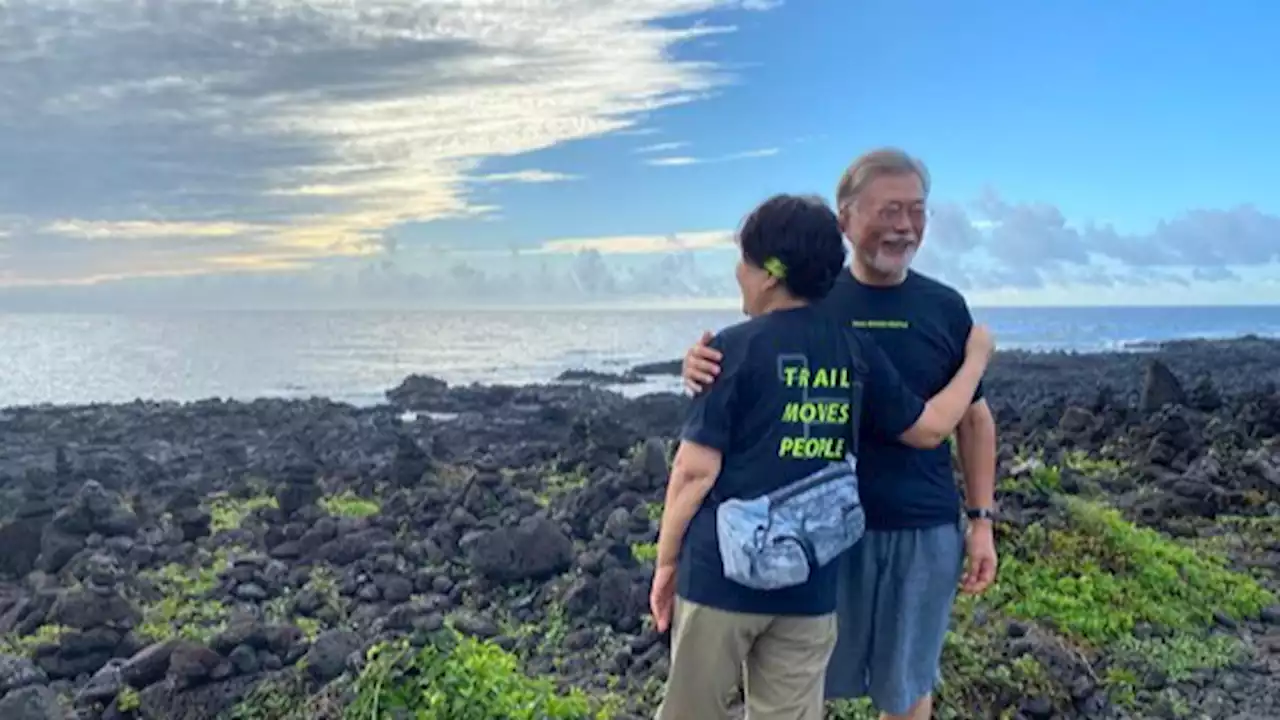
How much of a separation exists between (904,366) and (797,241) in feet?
2.47

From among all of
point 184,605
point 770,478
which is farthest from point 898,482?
point 184,605

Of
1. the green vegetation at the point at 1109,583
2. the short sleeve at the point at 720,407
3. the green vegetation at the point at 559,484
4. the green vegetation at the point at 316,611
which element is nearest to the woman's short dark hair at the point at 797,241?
the short sleeve at the point at 720,407

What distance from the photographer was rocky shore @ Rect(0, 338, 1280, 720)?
20.1ft

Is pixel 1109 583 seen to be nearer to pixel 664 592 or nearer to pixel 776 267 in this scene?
pixel 664 592

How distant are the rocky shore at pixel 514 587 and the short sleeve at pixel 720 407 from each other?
2.16 m

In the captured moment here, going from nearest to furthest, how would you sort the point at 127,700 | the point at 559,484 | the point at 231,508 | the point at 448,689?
the point at 448,689
the point at 127,700
the point at 231,508
the point at 559,484

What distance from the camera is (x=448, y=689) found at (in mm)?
5188

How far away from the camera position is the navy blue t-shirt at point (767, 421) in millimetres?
3535

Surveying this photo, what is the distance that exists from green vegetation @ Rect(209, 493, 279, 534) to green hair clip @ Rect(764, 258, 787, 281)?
936cm

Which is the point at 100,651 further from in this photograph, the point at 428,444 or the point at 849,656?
the point at 428,444

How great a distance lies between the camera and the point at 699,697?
3.68 meters

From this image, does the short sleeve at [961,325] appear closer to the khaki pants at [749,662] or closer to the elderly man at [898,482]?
the elderly man at [898,482]

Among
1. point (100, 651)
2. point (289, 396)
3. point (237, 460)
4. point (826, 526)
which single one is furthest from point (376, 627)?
point (289, 396)

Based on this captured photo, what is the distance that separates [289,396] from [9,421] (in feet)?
28.1
